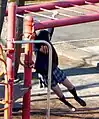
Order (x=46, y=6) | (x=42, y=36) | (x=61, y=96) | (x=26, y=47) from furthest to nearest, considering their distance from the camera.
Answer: (x=61, y=96) < (x=42, y=36) < (x=46, y=6) < (x=26, y=47)

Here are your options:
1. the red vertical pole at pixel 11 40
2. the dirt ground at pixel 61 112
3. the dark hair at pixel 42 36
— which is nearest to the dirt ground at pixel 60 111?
the dirt ground at pixel 61 112

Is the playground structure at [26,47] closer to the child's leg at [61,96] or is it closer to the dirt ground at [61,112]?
the child's leg at [61,96]

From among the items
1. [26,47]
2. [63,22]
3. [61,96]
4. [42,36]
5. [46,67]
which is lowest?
[61,96]

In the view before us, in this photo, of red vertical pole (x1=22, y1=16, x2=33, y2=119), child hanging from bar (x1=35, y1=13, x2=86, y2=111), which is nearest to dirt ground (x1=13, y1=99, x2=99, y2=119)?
child hanging from bar (x1=35, y1=13, x2=86, y2=111)

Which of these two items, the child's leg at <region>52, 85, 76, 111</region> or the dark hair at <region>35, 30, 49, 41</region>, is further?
the child's leg at <region>52, 85, 76, 111</region>

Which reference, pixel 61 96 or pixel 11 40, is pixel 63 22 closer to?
Result: pixel 11 40

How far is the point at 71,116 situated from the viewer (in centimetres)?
779

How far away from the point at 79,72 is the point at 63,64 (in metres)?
0.70

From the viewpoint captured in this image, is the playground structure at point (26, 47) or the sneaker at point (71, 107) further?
the sneaker at point (71, 107)

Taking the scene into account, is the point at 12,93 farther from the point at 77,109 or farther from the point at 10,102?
the point at 77,109

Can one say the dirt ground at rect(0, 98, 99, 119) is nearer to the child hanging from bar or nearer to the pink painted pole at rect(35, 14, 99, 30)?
the child hanging from bar

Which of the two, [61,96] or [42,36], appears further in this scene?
[61,96]

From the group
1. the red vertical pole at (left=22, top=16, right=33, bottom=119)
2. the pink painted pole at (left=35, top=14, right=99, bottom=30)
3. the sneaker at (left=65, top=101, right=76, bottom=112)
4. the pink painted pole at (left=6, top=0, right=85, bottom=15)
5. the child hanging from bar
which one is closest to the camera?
the red vertical pole at (left=22, top=16, right=33, bottom=119)

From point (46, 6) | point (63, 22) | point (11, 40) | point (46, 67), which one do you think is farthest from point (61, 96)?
point (11, 40)
